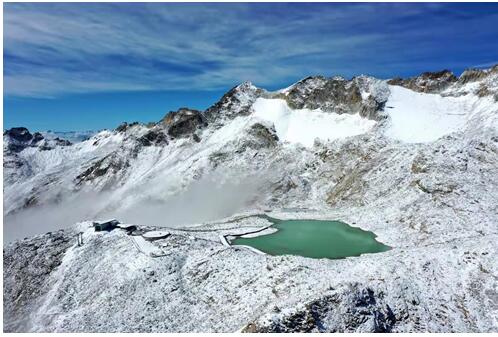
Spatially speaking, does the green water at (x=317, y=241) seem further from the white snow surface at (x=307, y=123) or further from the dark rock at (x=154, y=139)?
the dark rock at (x=154, y=139)

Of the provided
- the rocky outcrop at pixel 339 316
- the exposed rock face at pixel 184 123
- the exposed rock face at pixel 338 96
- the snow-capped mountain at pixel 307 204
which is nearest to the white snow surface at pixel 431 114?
the snow-capped mountain at pixel 307 204

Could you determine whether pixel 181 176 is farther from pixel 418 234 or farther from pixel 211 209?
pixel 418 234

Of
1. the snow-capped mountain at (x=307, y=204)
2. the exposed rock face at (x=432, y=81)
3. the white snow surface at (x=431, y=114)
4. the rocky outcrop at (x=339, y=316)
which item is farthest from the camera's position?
the exposed rock face at (x=432, y=81)

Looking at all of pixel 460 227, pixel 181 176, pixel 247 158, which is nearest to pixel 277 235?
pixel 460 227

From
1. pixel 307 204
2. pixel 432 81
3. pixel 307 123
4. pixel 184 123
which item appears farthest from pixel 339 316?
pixel 184 123

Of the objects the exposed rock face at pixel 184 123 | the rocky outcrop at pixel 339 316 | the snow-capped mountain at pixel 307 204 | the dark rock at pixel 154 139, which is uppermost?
the exposed rock face at pixel 184 123

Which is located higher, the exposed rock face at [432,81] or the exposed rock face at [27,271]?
the exposed rock face at [432,81]

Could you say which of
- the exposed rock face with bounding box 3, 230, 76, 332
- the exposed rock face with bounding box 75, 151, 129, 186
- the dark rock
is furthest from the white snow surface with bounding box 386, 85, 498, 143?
the exposed rock face with bounding box 75, 151, 129, 186
